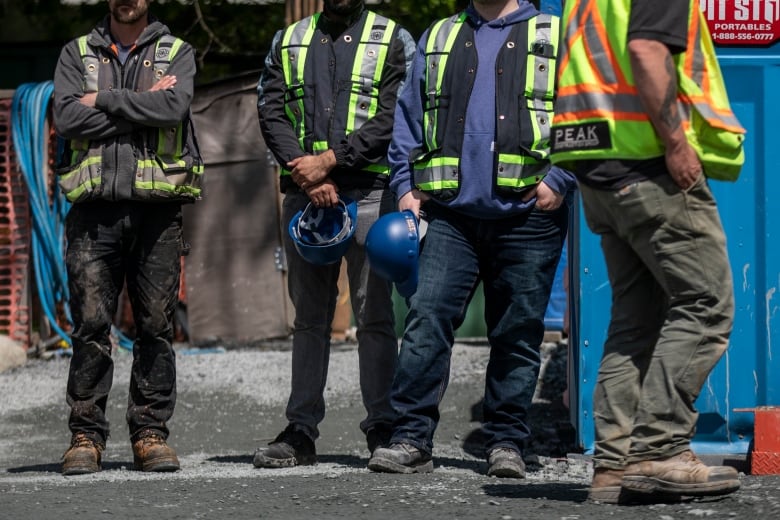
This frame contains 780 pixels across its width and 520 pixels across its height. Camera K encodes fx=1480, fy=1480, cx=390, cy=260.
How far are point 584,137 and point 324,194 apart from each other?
1787mm

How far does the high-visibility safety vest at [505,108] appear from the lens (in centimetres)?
631

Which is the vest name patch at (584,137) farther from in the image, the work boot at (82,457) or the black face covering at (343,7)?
the work boot at (82,457)

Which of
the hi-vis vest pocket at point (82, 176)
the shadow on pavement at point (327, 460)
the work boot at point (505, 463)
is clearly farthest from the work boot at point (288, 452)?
the hi-vis vest pocket at point (82, 176)

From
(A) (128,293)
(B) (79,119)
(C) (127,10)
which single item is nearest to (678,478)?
(A) (128,293)

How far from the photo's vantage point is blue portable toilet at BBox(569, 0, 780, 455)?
265 inches

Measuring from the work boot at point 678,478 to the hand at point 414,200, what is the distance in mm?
1694

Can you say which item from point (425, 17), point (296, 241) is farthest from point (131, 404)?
point (425, 17)

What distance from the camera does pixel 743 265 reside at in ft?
22.5

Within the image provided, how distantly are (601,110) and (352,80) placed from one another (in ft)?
6.10

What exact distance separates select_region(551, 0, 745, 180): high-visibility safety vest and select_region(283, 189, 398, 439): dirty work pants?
1.79 m

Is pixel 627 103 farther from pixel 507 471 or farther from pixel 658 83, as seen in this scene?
pixel 507 471

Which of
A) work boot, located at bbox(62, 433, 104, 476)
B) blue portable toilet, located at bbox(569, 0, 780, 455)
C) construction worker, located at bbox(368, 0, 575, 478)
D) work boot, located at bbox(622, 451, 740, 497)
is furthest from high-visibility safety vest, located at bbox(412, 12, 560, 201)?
work boot, located at bbox(62, 433, 104, 476)

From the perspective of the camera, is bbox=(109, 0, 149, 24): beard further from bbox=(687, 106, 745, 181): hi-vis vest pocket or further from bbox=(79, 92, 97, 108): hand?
bbox=(687, 106, 745, 181): hi-vis vest pocket

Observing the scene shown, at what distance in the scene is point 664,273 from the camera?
17.0 ft
